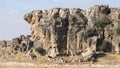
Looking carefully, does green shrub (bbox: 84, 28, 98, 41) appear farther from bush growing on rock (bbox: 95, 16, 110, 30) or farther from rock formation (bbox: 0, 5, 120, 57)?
bush growing on rock (bbox: 95, 16, 110, 30)

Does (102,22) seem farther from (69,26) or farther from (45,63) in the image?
(45,63)

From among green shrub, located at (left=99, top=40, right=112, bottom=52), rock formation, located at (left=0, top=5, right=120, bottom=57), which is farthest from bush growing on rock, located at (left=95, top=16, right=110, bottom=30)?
green shrub, located at (left=99, top=40, right=112, bottom=52)

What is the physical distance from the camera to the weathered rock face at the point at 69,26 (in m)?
78.1

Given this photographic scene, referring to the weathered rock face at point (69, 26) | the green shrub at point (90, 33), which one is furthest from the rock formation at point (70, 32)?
the green shrub at point (90, 33)

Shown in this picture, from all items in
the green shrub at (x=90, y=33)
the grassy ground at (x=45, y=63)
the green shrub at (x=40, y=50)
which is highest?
the green shrub at (x=90, y=33)

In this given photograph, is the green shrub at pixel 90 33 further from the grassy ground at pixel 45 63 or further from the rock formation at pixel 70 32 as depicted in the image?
the grassy ground at pixel 45 63

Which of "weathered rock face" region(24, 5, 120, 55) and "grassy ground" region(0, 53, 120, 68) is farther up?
"weathered rock face" region(24, 5, 120, 55)

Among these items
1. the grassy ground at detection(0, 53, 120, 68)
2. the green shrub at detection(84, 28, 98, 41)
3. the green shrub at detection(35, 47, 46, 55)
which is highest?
the green shrub at detection(84, 28, 98, 41)

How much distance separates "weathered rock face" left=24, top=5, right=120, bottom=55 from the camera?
7812 centimetres

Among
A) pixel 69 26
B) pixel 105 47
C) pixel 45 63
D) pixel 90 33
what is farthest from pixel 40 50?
pixel 105 47

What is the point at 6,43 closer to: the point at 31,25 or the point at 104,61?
the point at 31,25

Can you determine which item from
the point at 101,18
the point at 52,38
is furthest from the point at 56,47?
the point at 101,18

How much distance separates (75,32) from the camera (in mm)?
79000

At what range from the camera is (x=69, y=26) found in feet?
262
